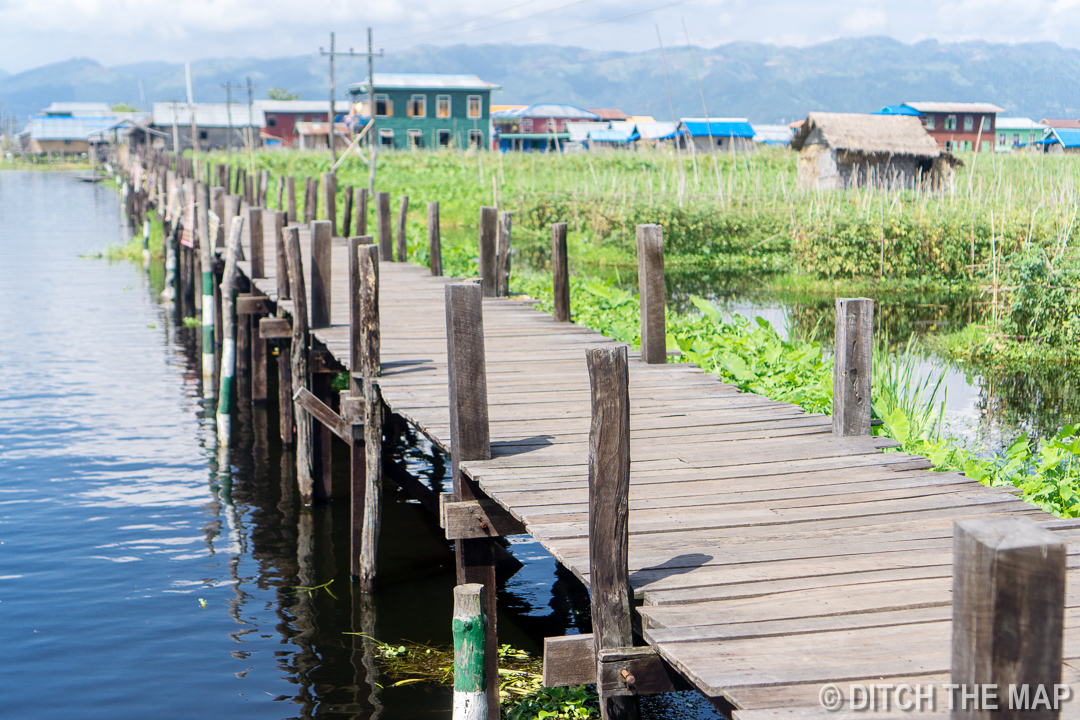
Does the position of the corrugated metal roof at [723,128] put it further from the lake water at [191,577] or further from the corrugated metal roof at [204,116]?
the lake water at [191,577]

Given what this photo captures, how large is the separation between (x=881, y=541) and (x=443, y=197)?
28.0m

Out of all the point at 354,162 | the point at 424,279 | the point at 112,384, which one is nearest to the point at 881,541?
the point at 424,279

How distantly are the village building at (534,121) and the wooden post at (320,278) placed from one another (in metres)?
62.7

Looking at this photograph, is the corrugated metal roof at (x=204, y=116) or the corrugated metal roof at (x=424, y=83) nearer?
the corrugated metal roof at (x=424, y=83)

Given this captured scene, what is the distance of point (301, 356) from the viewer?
9758 millimetres

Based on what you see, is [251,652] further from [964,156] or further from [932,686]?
[964,156]

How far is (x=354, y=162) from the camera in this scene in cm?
4128

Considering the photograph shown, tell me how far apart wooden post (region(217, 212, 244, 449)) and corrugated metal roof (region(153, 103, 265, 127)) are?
61.0 meters

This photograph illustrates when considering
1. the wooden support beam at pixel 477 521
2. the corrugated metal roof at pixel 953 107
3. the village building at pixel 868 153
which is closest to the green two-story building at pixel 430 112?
the corrugated metal roof at pixel 953 107

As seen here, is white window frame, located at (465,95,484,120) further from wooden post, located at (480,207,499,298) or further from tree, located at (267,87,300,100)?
tree, located at (267,87,300,100)

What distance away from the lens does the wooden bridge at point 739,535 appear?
6.72ft

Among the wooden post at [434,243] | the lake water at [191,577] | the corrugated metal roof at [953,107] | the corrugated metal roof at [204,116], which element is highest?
the corrugated metal roof at [204,116]

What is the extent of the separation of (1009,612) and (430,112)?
197ft

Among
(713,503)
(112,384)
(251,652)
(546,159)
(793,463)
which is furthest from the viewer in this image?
(546,159)
